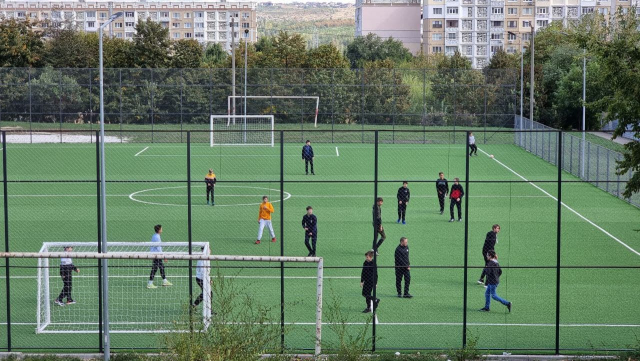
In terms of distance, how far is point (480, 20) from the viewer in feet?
460

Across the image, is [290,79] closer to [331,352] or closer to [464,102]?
[464,102]

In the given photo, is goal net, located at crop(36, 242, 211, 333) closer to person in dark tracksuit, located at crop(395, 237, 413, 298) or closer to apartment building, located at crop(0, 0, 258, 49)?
person in dark tracksuit, located at crop(395, 237, 413, 298)

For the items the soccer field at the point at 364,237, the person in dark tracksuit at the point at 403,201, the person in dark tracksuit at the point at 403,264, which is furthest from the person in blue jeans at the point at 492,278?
the person in dark tracksuit at the point at 403,201

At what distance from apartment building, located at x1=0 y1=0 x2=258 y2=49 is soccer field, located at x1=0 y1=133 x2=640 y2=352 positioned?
137979 mm

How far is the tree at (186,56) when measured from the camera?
76125 mm

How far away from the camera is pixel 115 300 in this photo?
2041cm

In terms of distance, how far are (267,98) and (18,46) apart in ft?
79.1

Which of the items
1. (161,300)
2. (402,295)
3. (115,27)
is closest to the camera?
(161,300)

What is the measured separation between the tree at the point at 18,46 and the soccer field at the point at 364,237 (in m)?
22.5

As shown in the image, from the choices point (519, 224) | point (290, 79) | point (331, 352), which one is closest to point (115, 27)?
point (290, 79)

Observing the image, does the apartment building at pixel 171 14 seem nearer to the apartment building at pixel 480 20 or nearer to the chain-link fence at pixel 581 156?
the apartment building at pixel 480 20

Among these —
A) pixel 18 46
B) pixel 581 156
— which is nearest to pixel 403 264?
pixel 581 156

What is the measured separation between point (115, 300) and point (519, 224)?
15.8 m

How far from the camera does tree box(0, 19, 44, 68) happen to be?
70500 mm
